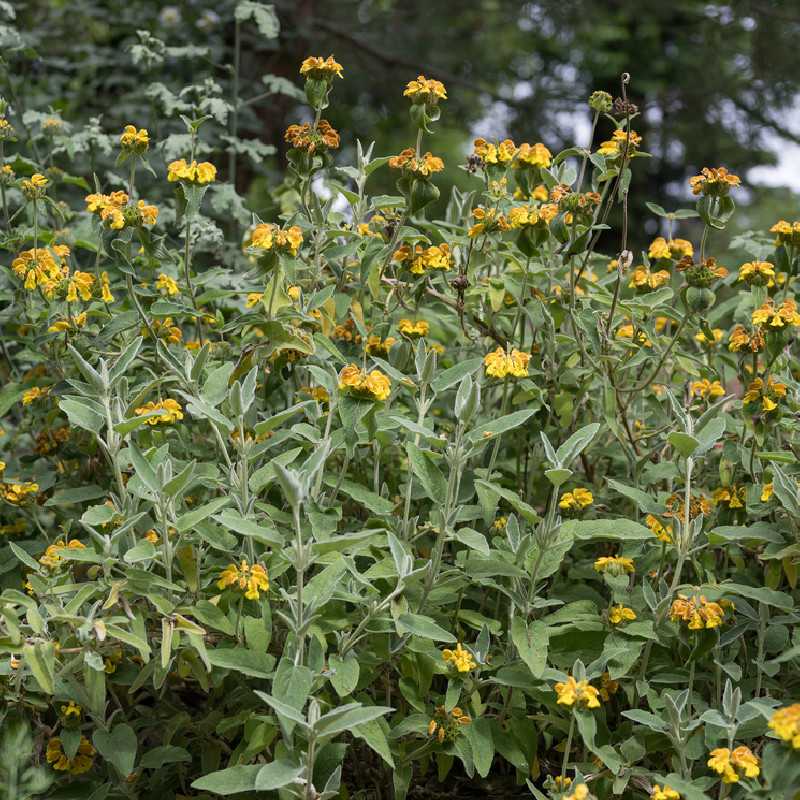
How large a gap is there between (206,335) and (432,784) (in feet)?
3.89

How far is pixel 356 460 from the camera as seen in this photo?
2.12 metres

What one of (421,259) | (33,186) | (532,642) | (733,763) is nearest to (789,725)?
(733,763)

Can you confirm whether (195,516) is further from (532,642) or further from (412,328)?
(412,328)

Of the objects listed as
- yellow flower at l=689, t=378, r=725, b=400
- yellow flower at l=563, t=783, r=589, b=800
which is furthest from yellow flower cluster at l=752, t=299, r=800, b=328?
yellow flower at l=563, t=783, r=589, b=800

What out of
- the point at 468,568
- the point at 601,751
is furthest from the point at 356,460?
the point at 601,751

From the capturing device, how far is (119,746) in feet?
5.40

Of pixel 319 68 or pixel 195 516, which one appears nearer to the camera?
pixel 195 516

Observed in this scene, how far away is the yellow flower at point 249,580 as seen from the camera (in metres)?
1.61

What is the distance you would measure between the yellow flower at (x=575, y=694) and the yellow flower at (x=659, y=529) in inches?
13.0

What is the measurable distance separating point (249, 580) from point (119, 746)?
34 cm

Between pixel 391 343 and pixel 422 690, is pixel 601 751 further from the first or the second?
pixel 391 343

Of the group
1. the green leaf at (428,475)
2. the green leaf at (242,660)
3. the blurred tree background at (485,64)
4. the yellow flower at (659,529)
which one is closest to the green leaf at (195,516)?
the green leaf at (242,660)

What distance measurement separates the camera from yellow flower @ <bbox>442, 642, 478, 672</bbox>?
1.67 meters

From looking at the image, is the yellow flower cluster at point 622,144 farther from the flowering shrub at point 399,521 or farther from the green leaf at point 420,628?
the green leaf at point 420,628
